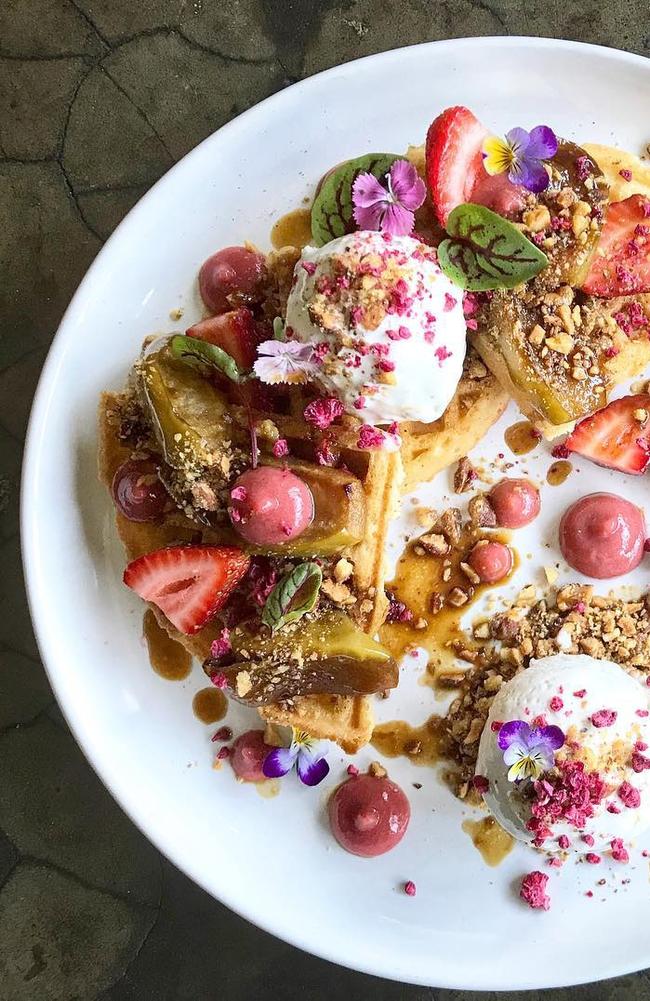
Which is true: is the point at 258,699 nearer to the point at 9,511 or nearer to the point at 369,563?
the point at 369,563

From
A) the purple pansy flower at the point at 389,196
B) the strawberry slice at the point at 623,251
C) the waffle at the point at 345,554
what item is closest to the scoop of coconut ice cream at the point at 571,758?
the waffle at the point at 345,554

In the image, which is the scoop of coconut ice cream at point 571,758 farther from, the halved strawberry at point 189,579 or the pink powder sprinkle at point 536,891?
the halved strawberry at point 189,579

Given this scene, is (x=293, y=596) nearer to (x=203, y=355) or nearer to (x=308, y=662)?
(x=308, y=662)

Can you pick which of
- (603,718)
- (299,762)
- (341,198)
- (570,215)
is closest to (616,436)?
(570,215)

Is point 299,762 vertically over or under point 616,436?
under

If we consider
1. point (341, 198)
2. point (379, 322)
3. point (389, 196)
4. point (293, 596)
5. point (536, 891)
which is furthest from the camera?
point (536, 891)

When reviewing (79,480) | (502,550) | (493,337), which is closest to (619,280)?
(493,337)
